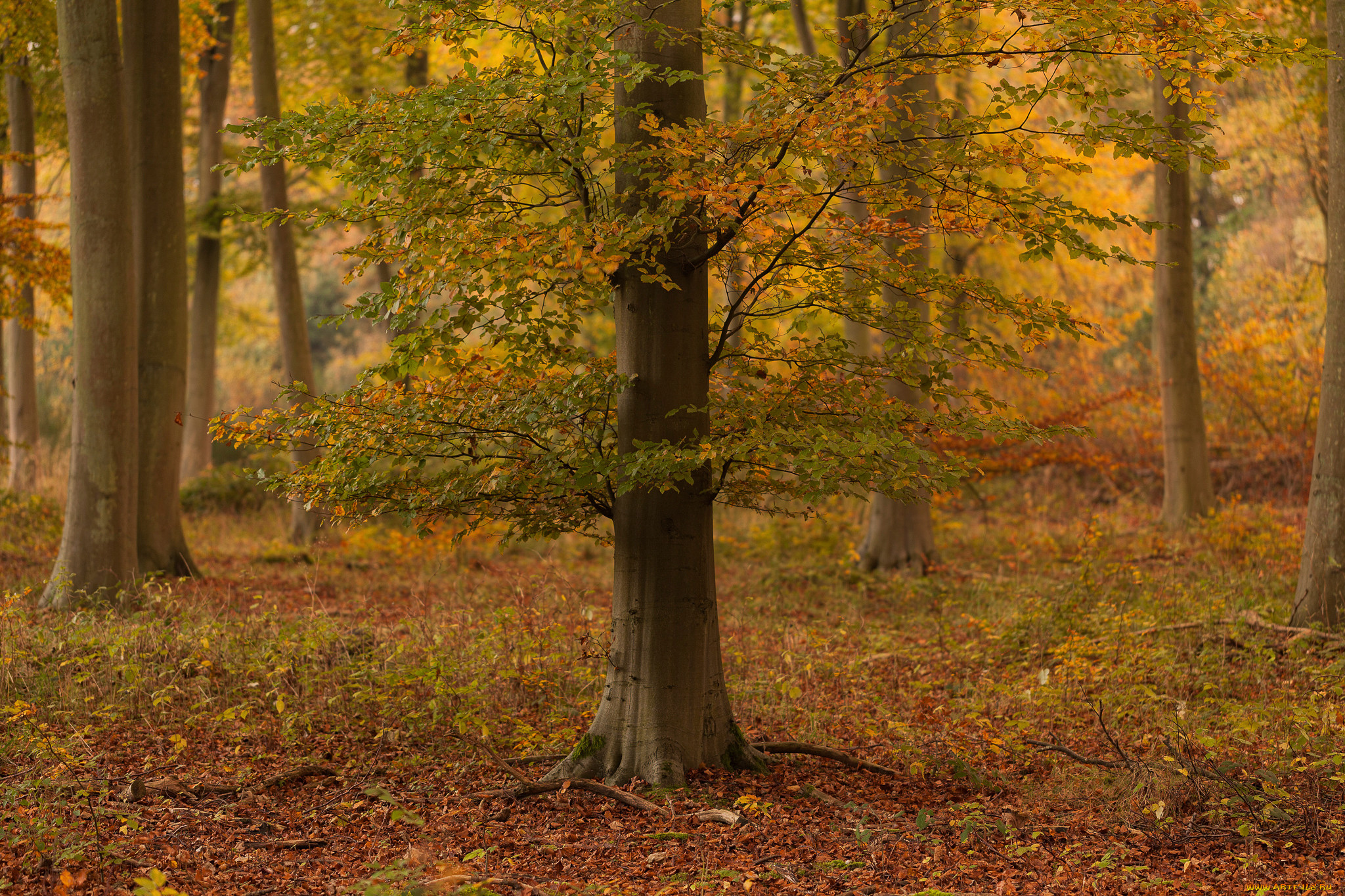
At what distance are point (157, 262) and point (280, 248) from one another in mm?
3463

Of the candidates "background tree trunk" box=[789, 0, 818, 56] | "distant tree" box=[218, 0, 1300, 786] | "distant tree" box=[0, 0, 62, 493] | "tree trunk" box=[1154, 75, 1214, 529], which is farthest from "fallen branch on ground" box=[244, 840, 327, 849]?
"tree trunk" box=[1154, 75, 1214, 529]

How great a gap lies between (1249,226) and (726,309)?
2527cm

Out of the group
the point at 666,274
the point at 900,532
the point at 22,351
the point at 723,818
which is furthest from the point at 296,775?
the point at 22,351

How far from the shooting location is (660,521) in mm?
5211

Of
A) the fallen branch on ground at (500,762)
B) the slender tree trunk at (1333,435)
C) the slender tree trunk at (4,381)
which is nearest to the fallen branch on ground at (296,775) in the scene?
the fallen branch on ground at (500,762)

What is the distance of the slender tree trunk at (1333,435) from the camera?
736 centimetres

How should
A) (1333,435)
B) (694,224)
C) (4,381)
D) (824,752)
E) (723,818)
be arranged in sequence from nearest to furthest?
(723,818) → (694,224) → (824,752) → (1333,435) → (4,381)

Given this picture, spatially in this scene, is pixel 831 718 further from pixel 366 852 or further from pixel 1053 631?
pixel 366 852

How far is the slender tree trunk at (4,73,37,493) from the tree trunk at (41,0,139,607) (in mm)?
4881

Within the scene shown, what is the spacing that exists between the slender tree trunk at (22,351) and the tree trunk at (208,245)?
84.6 inches

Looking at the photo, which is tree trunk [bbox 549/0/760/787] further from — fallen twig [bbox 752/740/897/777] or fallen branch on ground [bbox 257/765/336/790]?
fallen branch on ground [bbox 257/765/336/790]

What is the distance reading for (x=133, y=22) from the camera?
958cm

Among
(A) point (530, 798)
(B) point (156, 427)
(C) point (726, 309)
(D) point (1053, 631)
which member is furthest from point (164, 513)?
(D) point (1053, 631)

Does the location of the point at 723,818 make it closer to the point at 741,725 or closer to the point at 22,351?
the point at 741,725
